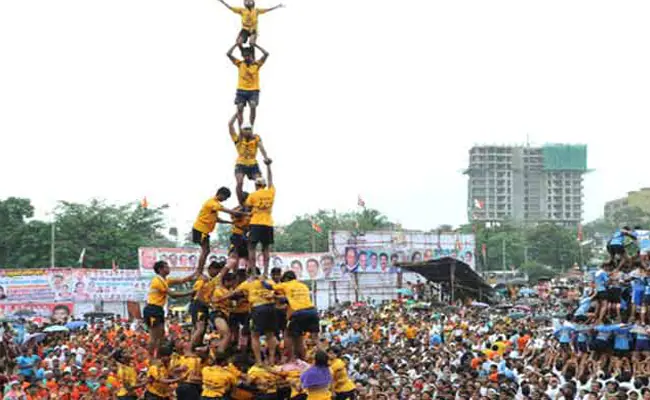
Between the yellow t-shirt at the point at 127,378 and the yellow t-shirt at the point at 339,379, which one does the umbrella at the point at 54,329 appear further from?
the yellow t-shirt at the point at 339,379

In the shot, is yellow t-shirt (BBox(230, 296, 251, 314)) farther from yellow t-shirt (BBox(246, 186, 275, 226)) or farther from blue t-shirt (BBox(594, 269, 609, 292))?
blue t-shirt (BBox(594, 269, 609, 292))

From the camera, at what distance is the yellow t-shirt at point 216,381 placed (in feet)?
40.5

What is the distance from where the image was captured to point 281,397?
507 inches

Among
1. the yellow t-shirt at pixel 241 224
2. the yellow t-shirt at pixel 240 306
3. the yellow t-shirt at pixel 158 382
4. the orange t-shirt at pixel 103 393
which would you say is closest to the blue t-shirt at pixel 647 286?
the yellow t-shirt at pixel 241 224

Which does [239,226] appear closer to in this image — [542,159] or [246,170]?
[246,170]

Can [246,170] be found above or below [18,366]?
above

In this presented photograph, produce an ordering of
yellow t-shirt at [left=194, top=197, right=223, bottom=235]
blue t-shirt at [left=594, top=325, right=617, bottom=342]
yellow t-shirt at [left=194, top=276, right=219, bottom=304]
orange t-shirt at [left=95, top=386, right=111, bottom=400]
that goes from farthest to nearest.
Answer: blue t-shirt at [left=594, top=325, right=617, bottom=342] → orange t-shirt at [left=95, top=386, right=111, bottom=400] → yellow t-shirt at [left=194, top=197, right=223, bottom=235] → yellow t-shirt at [left=194, top=276, right=219, bottom=304]

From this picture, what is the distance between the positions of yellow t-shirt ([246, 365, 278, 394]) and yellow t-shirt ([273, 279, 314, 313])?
943 mm

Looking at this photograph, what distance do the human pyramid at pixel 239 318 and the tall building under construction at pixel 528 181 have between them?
156m

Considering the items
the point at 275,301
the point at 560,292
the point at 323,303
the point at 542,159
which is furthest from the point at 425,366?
the point at 542,159

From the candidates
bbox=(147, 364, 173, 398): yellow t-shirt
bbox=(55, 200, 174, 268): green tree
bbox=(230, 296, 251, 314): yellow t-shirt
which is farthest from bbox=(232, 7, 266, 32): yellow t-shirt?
bbox=(55, 200, 174, 268): green tree

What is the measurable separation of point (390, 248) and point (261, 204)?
41001 mm

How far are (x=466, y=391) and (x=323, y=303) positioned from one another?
38.6 meters

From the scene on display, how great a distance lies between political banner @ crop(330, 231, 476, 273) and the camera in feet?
176
